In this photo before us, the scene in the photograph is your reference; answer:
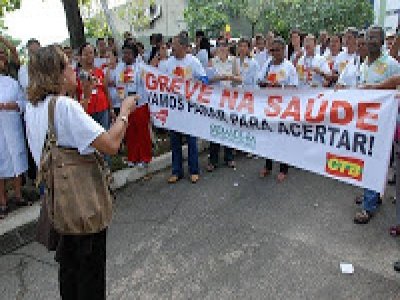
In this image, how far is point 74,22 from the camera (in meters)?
9.14

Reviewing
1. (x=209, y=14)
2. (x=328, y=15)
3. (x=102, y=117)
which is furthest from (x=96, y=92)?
(x=209, y=14)

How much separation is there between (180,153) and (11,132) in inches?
93.7

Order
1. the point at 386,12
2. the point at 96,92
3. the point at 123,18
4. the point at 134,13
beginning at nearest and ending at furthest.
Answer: the point at 96,92 → the point at 386,12 → the point at 134,13 → the point at 123,18

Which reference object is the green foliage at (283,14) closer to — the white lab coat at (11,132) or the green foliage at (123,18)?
the green foliage at (123,18)

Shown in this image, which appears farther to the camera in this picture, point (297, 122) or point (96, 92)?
point (96, 92)

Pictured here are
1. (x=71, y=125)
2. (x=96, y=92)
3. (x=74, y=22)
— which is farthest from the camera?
(x=74, y=22)

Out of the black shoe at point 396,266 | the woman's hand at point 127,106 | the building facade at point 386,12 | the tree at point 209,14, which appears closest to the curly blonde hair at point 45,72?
the woman's hand at point 127,106

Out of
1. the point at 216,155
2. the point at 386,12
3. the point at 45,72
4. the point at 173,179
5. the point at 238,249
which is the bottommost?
the point at 238,249

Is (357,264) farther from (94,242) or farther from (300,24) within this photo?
(300,24)

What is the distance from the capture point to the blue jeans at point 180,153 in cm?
624

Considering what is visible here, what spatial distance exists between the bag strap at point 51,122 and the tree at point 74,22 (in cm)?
730

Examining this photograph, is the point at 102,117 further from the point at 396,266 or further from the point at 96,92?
the point at 396,266

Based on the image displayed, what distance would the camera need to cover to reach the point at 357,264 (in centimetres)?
396

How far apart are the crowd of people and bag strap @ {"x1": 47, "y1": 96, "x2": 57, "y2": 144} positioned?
0.14 ft
